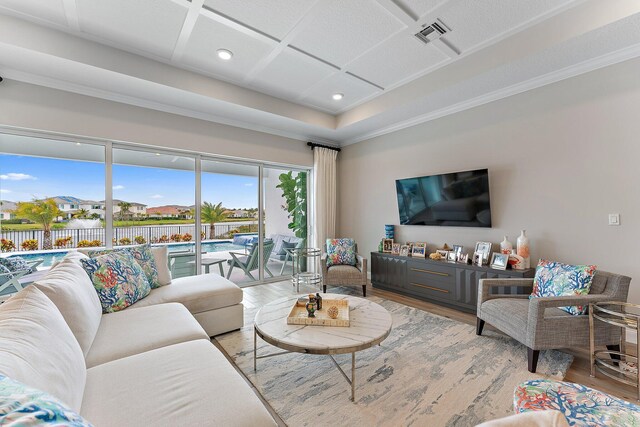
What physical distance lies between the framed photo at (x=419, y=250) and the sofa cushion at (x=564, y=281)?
1.50 metres

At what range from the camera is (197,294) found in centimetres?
258

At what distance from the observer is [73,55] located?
2566 mm

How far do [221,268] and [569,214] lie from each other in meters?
4.57

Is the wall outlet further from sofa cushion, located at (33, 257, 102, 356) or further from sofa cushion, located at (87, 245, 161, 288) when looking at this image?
sofa cushion, located at (87, 245, 161, 288)

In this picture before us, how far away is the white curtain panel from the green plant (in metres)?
0.31

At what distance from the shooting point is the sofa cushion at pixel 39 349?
0.85 meters

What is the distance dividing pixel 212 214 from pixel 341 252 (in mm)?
2114

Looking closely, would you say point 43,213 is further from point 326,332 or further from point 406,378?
point 406,378

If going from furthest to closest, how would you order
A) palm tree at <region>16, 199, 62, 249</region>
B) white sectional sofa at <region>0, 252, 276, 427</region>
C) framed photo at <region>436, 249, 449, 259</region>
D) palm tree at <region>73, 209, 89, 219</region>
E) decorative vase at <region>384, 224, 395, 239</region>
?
1. decorative vase at <region>384, 224, 395, 239</region>
2. framed photo at <region>436, 249, 449, 259</region>
3. palm tree at <region>73, 209, 89, 219</region>
4. palm tree at <region>16, 199, 62, 249</region>
5. white sectional sofa at <region>0, 252, 276, 427</region>

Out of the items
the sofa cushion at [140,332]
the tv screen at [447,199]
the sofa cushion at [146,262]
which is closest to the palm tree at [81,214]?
the sofa cushion at [146,262]

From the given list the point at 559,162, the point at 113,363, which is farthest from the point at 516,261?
the point at 113,363

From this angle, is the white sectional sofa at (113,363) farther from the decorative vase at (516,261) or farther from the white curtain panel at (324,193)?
the white curtain panel at (324,193)

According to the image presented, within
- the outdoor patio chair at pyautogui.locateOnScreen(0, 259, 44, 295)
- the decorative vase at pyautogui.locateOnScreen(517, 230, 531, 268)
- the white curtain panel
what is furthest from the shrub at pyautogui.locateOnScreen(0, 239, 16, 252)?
the decorative vase at pyautogui.locateOnScreen(517, 230, 531, 268)

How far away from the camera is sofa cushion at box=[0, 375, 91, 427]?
50 cm
